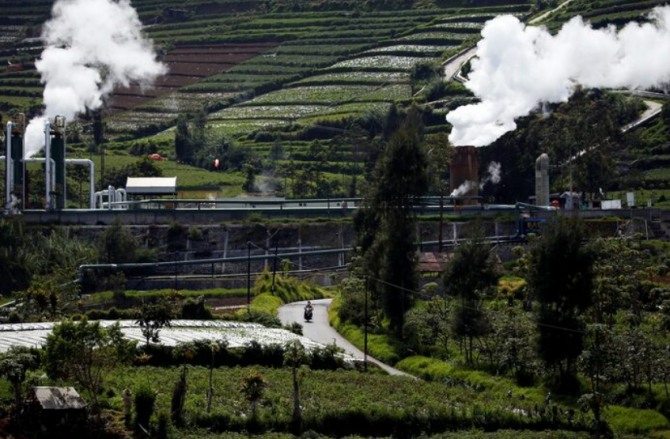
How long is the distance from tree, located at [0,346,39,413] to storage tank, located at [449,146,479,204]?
207ft

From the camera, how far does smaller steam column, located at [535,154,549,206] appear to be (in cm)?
9838

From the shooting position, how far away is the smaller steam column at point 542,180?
9838 cm

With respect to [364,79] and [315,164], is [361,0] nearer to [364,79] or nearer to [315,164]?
[364,79]

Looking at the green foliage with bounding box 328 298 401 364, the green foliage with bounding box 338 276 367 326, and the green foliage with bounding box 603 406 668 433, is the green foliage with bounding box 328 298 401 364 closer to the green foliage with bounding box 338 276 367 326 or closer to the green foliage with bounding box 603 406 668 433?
the green foliage with bounding box 338 276 367 326

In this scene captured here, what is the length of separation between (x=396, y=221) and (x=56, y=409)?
25.9m

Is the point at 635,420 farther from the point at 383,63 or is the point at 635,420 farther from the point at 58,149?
the point at 383,63

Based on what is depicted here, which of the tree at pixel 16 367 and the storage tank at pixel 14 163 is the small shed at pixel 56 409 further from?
the storage tank at pixel 14 163

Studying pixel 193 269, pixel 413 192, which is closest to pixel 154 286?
pixel 193 269

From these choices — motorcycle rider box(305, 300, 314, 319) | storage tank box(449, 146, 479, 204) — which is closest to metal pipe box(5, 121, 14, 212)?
motorcycle rider box(305, 300, 314, 319)

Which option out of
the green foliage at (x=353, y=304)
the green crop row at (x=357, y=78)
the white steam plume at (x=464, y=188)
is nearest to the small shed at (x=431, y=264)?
the green foliage at (x=353, y=304)

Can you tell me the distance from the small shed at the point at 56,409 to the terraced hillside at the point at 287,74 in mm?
75592

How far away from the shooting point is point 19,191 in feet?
320

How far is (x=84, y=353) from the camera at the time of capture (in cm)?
4688

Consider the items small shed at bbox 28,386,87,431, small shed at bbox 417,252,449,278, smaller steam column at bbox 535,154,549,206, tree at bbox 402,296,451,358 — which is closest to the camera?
small shed at bbox 28,386,87,431
